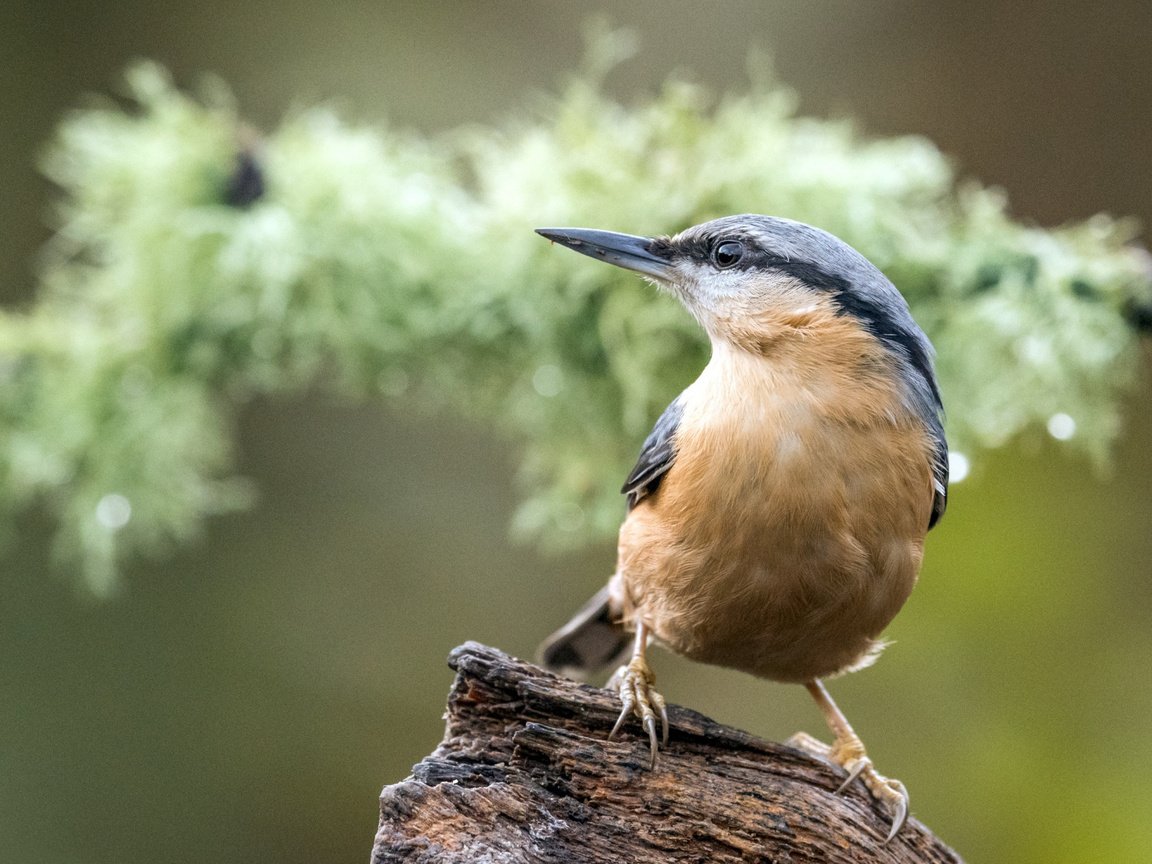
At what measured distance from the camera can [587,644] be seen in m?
2.83

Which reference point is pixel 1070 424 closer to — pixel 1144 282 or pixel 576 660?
pixel 1144 282

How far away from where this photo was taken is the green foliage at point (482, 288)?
2844 mm

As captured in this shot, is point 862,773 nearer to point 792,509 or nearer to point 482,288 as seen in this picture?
point 792,509

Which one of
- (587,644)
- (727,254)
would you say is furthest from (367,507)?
(727,254)

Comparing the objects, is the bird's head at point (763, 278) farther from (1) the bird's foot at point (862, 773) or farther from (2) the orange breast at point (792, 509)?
(1) the bird's foot at point (862, 773)

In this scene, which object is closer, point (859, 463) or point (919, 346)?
point (859, 463)

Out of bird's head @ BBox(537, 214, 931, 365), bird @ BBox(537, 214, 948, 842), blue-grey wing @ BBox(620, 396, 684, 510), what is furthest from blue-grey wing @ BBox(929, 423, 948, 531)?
blue-grey wing @ BBox(620, 396, 684, 510)

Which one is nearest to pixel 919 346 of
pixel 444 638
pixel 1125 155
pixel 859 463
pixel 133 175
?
pixel 859 463

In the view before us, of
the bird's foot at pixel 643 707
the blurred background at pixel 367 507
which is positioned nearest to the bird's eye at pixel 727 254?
the bird's foot at pixel 643 707

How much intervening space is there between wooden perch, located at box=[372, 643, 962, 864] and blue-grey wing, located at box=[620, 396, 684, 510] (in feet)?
1.47

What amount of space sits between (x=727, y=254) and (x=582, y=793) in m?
1.06

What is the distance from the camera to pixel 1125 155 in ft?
15.8

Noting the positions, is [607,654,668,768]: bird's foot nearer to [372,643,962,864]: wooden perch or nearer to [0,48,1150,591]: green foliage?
[372,643,962,864]: wooden perch

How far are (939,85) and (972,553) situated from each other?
79.6 inches
